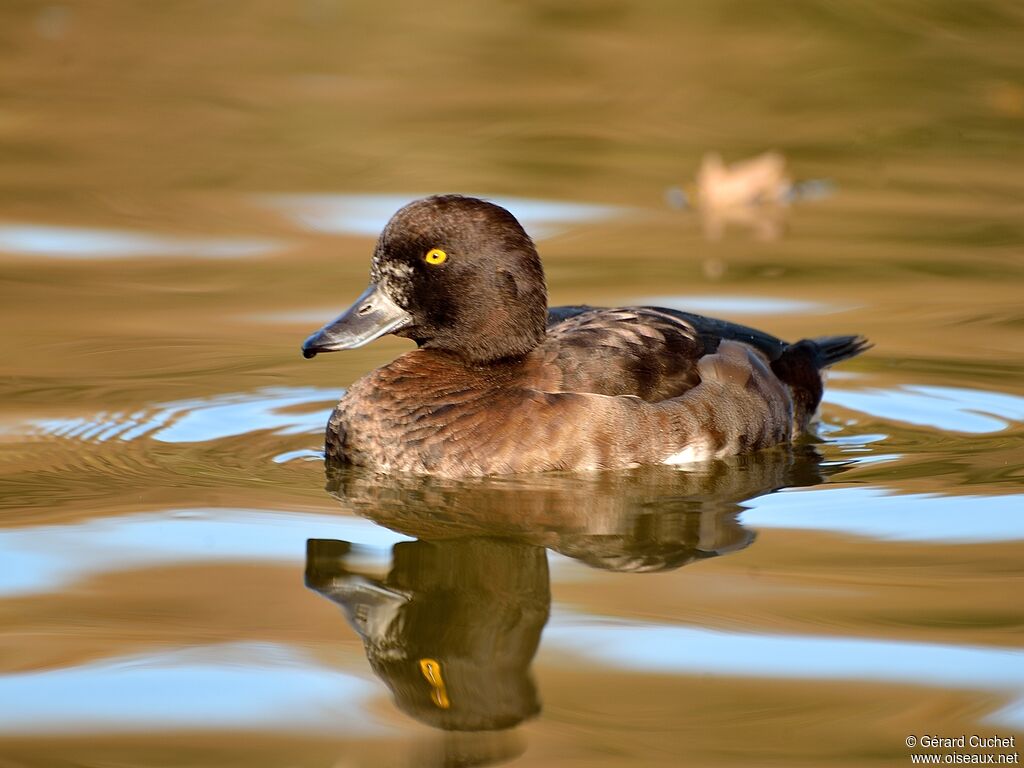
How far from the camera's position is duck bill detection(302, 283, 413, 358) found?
20.5 ft

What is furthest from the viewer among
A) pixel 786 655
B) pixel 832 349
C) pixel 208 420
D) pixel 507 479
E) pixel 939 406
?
pixel 832 349

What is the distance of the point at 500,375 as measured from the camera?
6.29m

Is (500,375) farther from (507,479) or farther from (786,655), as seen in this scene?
(786,655)

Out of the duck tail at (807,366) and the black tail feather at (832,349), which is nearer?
the duck tail at (807,366)

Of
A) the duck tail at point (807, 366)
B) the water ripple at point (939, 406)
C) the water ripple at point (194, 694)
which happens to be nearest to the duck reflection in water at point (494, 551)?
the water ripple at point (194, 694)

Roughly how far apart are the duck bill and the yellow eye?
22cm

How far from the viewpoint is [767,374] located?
6.80m

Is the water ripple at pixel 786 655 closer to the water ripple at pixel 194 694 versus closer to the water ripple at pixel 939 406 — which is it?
the water ripple at pixel 194 694

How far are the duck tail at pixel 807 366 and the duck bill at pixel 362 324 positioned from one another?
5.48ft

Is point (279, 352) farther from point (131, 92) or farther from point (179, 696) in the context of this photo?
point (131, 92)

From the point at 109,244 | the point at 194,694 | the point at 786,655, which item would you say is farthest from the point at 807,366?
the point at 109,244

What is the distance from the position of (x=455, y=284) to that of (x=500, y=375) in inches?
15.0

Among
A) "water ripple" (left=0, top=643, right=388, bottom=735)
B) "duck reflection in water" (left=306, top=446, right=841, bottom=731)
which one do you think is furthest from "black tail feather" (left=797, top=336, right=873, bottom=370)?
"water ripple" (left=0, top=643, right=388, bottom=735)

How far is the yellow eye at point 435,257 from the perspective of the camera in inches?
245
